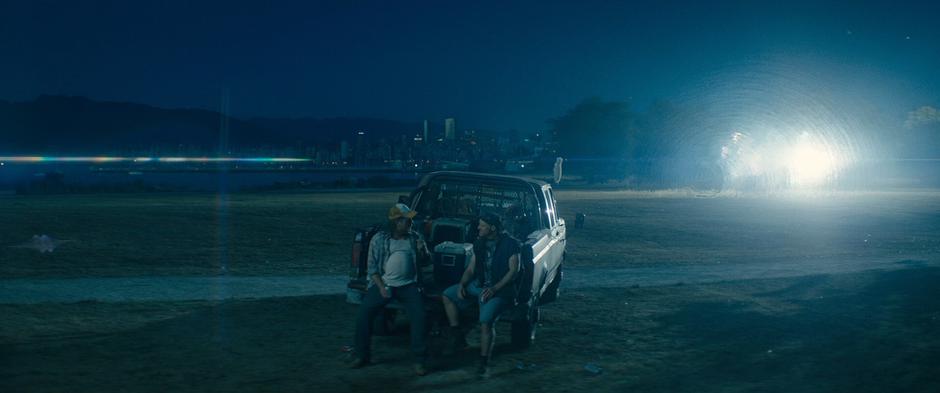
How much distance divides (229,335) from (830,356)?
6136mm

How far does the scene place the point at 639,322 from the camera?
35.0 feet

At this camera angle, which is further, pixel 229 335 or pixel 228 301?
pixel 228 301

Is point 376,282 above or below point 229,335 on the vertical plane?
above

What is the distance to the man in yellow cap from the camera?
7926 mm

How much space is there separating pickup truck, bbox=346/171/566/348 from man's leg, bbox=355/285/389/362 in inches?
11.2

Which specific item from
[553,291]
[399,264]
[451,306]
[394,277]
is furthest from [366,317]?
[553,291]

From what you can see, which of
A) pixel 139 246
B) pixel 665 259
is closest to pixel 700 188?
pixel 665 259

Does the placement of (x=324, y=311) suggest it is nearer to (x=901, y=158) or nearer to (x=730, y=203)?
(x=730, y=203)

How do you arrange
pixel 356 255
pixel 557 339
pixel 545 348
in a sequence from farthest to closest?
pixel 557 339 → pixel 545 348 → pixel 356 255

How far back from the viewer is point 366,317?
7.95 metres

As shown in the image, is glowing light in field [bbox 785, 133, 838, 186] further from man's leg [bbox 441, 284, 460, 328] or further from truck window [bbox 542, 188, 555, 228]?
man's leg [bbox 441, 284, 460, 328]

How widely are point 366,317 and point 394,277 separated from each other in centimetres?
43

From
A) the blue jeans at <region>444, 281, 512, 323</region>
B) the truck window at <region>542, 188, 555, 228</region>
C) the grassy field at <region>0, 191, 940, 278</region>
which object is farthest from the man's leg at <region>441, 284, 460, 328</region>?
the grassy field at <region>0, 191, 940, 278</region>

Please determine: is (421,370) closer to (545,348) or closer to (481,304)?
(481,304)
